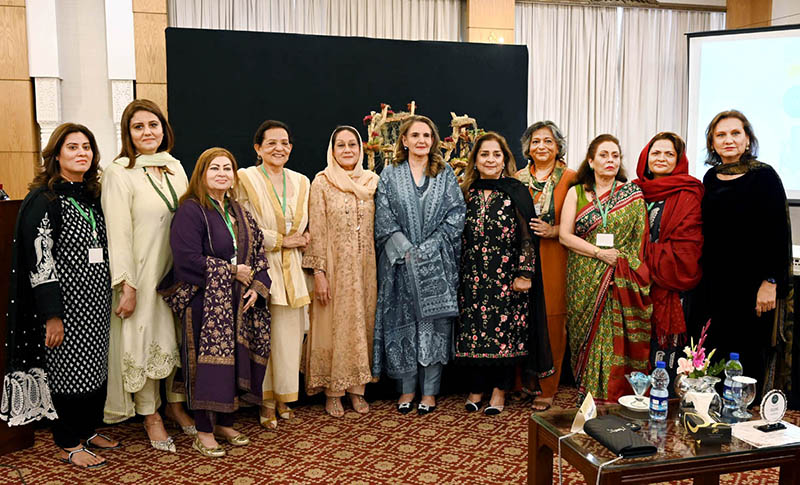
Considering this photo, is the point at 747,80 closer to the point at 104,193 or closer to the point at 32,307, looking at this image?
the point at 104,193

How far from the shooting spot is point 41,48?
5707 mm

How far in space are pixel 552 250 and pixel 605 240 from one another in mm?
362

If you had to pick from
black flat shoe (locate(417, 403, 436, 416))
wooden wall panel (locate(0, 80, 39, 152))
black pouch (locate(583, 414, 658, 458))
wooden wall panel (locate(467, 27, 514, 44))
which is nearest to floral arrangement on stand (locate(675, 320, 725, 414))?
black pouch (locate(583, 414, 658, 458))

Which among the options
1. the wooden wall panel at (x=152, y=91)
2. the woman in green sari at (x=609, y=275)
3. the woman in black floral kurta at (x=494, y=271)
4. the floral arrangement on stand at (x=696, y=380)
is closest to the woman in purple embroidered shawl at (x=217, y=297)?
the woman in black floral kurta at (x=494, y=271)

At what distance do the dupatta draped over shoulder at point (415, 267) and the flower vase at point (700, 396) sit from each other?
51.6 inches

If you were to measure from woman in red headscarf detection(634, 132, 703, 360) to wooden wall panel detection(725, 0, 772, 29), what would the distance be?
16.0ft

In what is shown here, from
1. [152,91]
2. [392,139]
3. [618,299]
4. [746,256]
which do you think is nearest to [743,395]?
[618,299]

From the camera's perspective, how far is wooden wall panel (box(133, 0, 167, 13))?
19.3 ft

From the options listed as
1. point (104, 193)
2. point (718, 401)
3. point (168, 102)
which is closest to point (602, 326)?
point (718, 401)

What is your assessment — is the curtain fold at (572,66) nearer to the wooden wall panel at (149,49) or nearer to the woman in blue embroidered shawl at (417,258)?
the wooden wall panel at (149,49)

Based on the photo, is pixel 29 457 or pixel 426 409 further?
pixel 426 409

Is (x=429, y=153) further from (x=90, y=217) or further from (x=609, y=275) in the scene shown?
(x=90, y=217)

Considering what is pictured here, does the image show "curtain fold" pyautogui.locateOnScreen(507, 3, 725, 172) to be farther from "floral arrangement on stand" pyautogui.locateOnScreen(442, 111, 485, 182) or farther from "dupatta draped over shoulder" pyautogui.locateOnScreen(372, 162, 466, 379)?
"dupatta draped over shoulder" pyautogui.locateOnScreen(372, 162, 466, 379)

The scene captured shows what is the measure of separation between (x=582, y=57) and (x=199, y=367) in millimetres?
6024
